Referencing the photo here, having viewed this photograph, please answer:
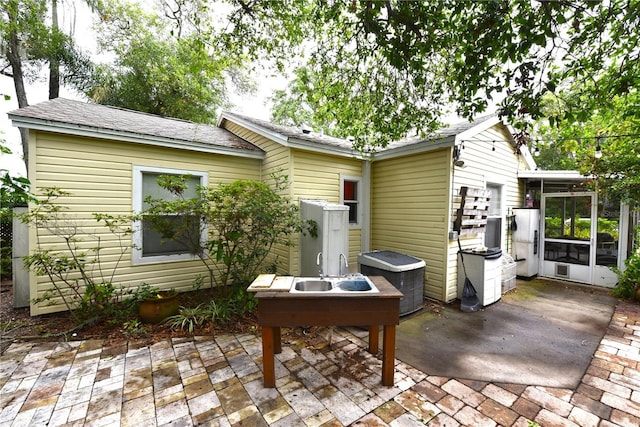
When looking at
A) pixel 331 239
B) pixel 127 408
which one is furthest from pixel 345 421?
pixel 331 239

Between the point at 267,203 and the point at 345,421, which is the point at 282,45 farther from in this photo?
the point at 345,421

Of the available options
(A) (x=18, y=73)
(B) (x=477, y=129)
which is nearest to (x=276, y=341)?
(B) (x=477, y=129)

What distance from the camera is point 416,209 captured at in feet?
17.1

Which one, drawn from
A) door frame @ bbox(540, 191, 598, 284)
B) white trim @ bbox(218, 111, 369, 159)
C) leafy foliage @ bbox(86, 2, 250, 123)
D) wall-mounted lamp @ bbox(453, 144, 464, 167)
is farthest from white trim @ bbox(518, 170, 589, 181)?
leafy foliage @ bbox(86, 2, 250, 123)

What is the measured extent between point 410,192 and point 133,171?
Answer: 5367mm

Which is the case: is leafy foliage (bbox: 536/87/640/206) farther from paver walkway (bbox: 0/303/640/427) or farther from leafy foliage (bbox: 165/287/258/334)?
leafy foliage (bbox: 165/287/258/334)

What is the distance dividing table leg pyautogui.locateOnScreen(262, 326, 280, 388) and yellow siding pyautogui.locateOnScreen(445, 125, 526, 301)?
144 inches

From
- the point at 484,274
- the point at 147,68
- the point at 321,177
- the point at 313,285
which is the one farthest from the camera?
the point at 147,68

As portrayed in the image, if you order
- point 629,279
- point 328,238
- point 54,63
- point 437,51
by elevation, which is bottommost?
point 629,279

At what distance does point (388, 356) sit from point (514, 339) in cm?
225

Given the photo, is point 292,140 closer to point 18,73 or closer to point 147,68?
point 147,68

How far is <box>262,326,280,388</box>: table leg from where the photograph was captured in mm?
2473

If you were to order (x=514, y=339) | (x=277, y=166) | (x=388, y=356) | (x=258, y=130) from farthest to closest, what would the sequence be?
(x=258, y=130) → (x=277, y=166) → (x=514, y=339) → (x=388, y=356)

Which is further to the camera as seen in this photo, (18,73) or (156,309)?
(18,73)
